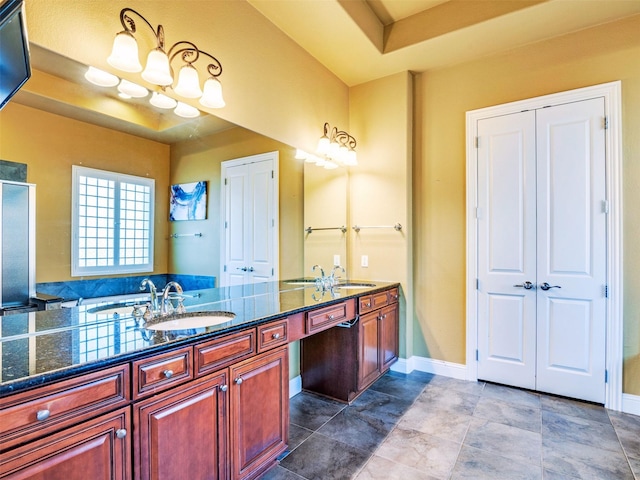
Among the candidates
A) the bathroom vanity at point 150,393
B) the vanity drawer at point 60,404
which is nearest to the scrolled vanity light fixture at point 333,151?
the bathroom vanity at point 150,393

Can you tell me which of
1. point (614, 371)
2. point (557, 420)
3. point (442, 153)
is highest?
point (442, 153)

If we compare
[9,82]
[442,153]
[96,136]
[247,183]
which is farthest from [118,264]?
[442,153]

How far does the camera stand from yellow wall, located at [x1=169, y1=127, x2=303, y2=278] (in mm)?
1931

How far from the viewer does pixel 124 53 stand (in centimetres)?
156

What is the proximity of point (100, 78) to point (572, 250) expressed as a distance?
10.8ft

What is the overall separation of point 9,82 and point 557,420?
349cm

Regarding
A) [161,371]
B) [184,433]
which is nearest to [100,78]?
[161,371]

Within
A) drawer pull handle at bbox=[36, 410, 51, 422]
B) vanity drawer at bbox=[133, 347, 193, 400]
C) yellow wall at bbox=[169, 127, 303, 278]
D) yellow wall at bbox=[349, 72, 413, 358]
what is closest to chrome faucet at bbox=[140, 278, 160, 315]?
yellow wall at bbox=[169, 127, 303, 278]

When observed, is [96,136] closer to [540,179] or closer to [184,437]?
[184,437]

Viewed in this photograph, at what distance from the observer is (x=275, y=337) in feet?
5.78

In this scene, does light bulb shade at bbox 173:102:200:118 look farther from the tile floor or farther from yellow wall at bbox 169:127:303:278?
the tile floor

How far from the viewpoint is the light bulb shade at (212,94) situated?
6.48ft

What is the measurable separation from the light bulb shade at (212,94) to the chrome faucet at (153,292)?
3.47 ft

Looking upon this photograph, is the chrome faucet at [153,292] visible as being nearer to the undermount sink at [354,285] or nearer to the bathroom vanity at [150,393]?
the bathroom vanity at [150,393]
